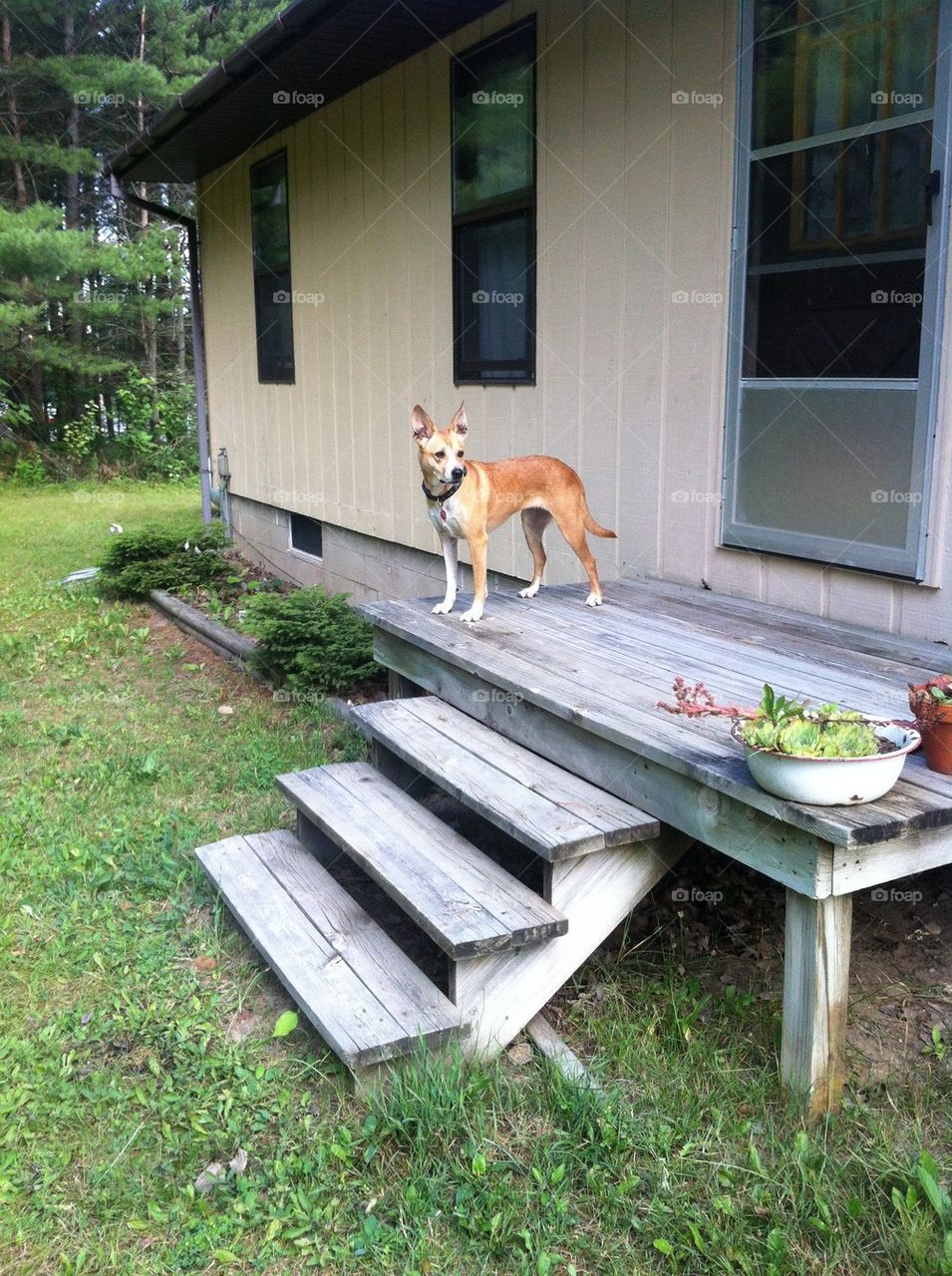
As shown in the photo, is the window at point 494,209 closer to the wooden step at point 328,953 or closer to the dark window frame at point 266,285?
the wooden step at point 328,953

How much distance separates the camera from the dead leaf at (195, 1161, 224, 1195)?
2.37 m

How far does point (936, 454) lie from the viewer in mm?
3396

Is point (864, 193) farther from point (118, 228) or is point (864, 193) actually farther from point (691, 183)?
point (118, 228)

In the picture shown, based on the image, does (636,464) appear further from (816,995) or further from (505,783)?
(816,995)

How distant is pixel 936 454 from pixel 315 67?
196 inches

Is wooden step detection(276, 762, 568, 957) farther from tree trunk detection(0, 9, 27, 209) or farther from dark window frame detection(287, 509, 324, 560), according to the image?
tree trunk detection(0, 9, 27, 209)

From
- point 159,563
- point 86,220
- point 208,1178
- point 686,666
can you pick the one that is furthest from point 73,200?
point 208,1178

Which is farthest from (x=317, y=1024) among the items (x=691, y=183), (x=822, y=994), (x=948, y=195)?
(x=691, y=183)

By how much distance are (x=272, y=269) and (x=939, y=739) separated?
25.8 feet

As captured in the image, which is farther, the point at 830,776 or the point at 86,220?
the point at 86,220

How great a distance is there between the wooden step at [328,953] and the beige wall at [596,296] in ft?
6.44

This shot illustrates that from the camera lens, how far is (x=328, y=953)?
2904 mm

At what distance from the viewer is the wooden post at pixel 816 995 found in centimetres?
236

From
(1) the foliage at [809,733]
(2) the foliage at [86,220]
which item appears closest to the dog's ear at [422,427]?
(1) the foliage at [809,733]
